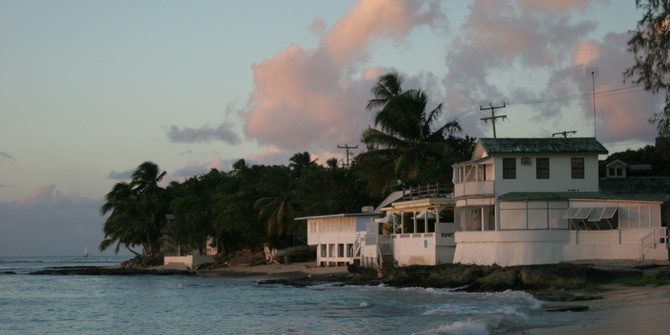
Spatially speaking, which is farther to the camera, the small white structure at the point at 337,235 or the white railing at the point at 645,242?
the small white structure at the point at 337,235

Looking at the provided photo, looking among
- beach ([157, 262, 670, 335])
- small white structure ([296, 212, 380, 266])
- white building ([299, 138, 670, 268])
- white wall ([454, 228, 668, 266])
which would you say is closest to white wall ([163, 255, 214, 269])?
small white structure ([296, 212, 380, 266])

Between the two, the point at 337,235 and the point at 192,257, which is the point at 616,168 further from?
the point at 192,257

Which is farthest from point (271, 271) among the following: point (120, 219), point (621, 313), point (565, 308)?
point (621, 313)

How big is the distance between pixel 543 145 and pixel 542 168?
4.32 ft

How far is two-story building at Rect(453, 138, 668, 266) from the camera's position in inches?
1593

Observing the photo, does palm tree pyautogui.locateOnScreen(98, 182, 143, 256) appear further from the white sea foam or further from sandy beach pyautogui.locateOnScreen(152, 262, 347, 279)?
the white sea foam

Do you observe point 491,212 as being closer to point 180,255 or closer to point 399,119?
point 399,119

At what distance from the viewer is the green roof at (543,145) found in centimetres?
4419

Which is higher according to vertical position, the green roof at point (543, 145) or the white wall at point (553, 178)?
the green roof at point (543, 145)

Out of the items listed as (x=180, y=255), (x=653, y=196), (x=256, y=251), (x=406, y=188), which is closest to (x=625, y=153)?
(x=406, y=188)

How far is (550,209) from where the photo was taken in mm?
42719

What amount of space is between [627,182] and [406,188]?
75.4ft

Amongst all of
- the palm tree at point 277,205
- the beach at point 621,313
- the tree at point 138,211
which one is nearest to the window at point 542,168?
the beach at point 621,313

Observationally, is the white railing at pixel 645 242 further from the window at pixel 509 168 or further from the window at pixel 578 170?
the window at pixel 509 168
